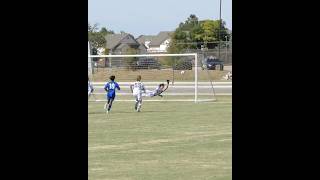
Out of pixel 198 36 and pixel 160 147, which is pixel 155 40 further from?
pixel 160 147

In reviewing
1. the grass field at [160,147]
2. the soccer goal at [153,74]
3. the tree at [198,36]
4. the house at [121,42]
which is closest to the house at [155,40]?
the house at [121,42]

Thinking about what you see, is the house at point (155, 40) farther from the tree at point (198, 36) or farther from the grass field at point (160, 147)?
the grass field at point (160, 147)

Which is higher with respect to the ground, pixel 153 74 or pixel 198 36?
pixel 198 36

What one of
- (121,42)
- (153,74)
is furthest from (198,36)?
(121,42)

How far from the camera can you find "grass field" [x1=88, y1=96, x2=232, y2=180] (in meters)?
9.11

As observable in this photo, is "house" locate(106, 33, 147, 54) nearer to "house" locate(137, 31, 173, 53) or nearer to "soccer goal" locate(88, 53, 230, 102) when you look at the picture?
"house" locate(137, 31, 173, 53)

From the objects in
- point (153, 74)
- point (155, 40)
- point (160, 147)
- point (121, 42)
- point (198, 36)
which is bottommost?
point (160, 147)

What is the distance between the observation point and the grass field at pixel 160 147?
9.11 m

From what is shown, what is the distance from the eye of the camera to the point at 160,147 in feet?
40.6

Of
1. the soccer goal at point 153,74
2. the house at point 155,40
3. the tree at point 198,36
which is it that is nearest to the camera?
the soccer goal at point 153,74

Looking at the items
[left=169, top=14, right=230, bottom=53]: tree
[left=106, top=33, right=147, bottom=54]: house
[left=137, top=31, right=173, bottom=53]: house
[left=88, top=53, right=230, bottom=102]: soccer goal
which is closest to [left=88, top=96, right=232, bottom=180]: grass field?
[left=88, top=53, right=230, bottom=102]: soccer goal
